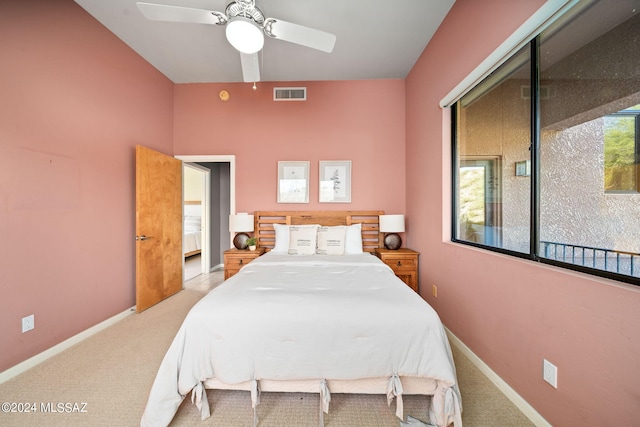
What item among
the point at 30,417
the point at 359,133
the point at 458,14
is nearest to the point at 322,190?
the point at 359,133

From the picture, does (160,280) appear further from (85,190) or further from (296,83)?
(296,83)

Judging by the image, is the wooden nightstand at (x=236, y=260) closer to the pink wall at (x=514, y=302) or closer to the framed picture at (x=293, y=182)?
the framed picture at (x=293, y=182)

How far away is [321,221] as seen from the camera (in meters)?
3.47

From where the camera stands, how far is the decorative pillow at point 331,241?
2.96 metres

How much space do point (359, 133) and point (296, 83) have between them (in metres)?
1.21

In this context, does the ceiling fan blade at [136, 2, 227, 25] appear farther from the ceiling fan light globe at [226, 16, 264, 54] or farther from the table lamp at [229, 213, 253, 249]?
the table lamp at [229, 213, 253, 249]

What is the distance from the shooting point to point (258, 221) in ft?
11.5

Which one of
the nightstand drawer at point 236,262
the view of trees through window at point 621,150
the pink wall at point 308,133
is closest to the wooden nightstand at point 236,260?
the nightstand drawer at point 236,262

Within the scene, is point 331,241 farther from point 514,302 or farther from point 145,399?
point 145,399

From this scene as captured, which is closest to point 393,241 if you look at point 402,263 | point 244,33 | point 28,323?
point 402,263

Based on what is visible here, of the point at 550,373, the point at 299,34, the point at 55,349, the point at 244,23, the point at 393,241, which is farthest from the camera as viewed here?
Answer: the point at 393,241

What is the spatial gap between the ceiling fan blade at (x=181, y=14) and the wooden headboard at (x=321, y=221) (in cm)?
229

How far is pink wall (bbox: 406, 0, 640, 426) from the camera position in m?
0.98

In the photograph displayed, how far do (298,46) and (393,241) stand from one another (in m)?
2.72
